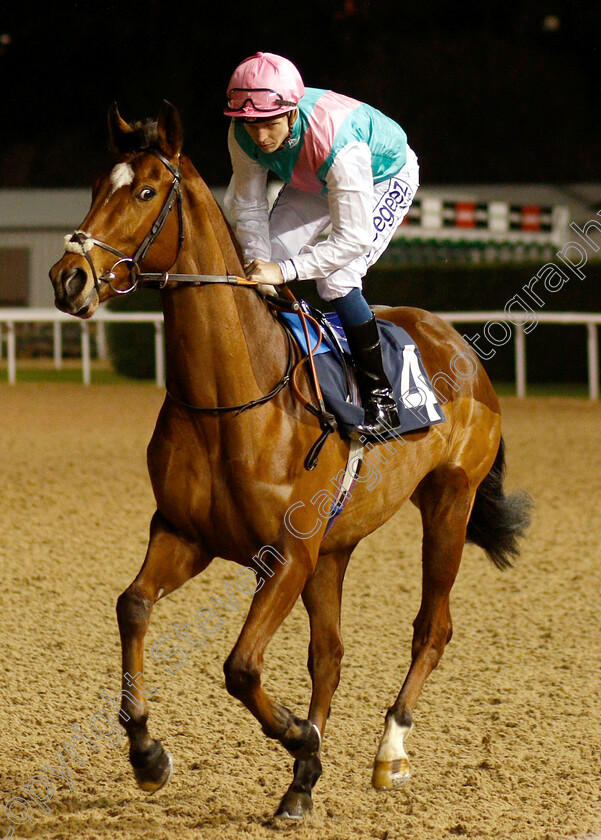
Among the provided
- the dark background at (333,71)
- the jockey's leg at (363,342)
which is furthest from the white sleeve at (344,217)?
the dark background at (333,71)

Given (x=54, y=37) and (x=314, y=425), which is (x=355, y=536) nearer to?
(x=314, y=425)

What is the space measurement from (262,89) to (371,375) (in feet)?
2.97

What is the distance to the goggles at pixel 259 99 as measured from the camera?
116 inches

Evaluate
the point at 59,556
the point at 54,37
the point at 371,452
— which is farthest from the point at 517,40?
the point at 371,452

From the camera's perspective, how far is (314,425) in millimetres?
3086

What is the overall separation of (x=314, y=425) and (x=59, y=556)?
323 cm

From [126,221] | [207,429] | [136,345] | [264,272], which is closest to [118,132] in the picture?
[126,221]

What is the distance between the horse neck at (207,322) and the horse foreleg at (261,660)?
489 mm

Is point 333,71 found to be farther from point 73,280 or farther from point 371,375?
point 73,280

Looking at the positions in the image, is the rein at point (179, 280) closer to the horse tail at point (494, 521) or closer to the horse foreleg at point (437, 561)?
the horse foreleg at point (437, 561)

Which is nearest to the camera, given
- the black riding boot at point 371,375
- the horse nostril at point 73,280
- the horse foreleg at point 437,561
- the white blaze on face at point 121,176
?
the horse nostril at point 73,280

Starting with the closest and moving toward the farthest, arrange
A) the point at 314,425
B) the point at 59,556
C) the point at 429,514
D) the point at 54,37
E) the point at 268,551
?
the point at 268,551, the point at 314,425, the point at 429,514, the point at 59,556, the point at 54,37

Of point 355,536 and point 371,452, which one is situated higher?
point 371,452

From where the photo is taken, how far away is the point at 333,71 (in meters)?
24.0
